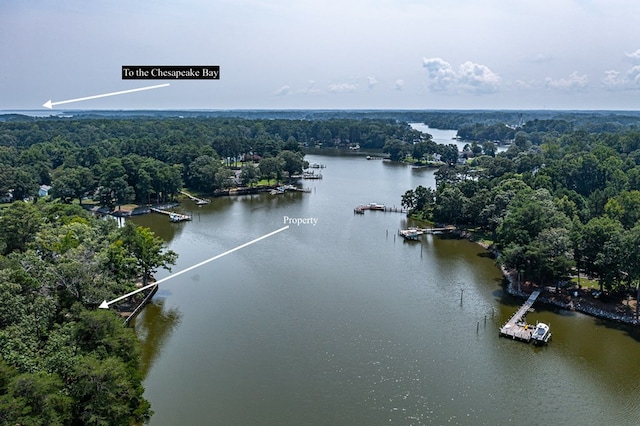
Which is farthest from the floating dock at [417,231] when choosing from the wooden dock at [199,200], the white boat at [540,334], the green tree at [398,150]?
the green tree at [398,150]

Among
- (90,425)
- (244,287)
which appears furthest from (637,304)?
(90,425)

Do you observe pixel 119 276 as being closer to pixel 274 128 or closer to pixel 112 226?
pixel 112 226

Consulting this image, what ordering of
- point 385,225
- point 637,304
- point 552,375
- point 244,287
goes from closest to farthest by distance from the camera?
point 552,375 < point 637,304 < point 244,287 < point 385,225

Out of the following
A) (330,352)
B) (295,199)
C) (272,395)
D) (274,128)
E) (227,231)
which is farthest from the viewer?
(274,128)

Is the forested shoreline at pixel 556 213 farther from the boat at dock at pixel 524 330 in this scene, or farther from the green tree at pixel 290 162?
the green tree at pixel 290 162

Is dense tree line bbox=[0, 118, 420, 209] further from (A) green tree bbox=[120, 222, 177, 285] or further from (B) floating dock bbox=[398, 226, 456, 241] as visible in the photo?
(B) floating dock bbox=[398, 226, 456, 241]

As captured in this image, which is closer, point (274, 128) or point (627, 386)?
point (627, 386)
